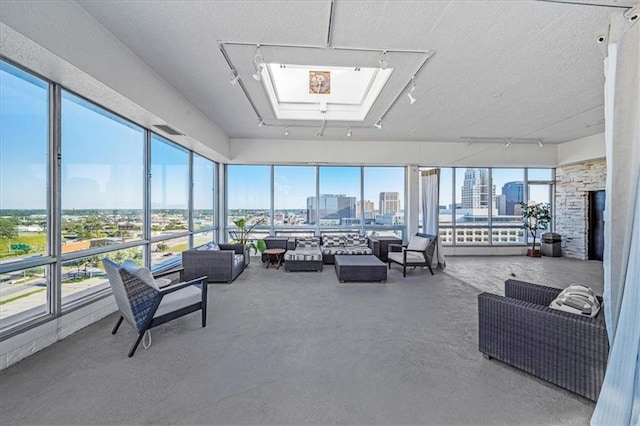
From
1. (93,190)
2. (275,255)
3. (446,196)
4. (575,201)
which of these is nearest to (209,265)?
(275,255)

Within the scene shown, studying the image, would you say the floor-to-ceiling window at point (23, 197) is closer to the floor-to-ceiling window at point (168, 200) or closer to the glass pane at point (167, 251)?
the floor-to-ceiling window at point (168, 200)

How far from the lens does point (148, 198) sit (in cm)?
440

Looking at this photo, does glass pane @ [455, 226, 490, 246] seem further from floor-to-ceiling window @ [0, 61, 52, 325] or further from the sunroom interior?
floor-to-ceiling window @ [0, 61, 52, 325]

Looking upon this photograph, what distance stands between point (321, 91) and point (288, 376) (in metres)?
4.55

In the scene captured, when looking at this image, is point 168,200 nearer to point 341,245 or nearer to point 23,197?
point 23,197

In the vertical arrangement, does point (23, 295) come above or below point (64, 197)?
below

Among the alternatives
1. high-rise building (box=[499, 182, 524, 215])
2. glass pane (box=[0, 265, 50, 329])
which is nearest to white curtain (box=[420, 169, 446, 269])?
high-rise building (box=[499, 182, 524, 215])

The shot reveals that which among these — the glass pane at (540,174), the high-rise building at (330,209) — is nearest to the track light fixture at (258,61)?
the high-rise building at (330,209)

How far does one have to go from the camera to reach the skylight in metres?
4.36

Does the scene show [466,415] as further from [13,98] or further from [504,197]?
[504,197]

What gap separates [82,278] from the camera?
3.23m

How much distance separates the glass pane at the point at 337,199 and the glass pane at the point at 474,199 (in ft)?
10.2

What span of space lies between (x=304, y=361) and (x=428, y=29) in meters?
3.38

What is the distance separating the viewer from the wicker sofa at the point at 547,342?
176 cm
